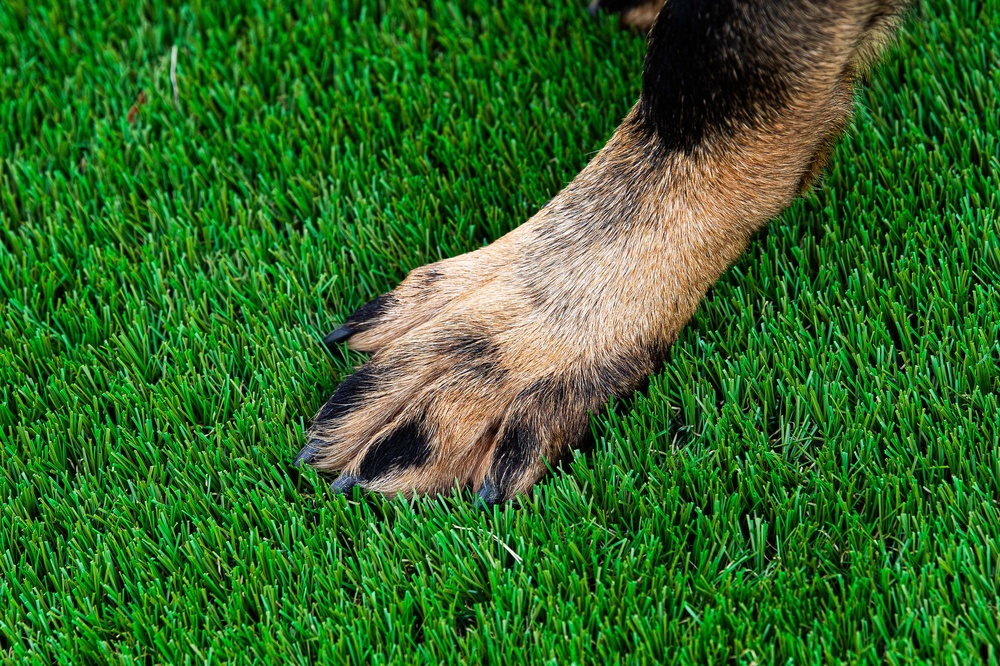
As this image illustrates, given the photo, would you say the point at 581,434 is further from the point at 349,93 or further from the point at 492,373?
the point at 349,93

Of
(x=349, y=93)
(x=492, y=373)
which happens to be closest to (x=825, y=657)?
(x=492, y=373)

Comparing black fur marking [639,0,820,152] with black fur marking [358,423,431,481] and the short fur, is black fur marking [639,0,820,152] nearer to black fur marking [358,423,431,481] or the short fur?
the short fur

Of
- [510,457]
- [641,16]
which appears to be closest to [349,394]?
[510,457]

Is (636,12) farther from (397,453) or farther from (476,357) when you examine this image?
(397,453)

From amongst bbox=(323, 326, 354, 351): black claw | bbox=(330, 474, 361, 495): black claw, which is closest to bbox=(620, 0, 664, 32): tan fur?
bbox=(323, 326, 354, 351): black claw

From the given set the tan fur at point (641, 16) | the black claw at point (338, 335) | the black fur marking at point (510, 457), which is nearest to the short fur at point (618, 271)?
the black fur marking at point (510, 457)

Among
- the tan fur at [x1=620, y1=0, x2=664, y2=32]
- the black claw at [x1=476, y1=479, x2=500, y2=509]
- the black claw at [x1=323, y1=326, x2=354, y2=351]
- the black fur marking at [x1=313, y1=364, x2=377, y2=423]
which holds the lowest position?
the black claw at [x1=476, y1=479, x2=500, y2=509]

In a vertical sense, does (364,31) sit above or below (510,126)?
above
